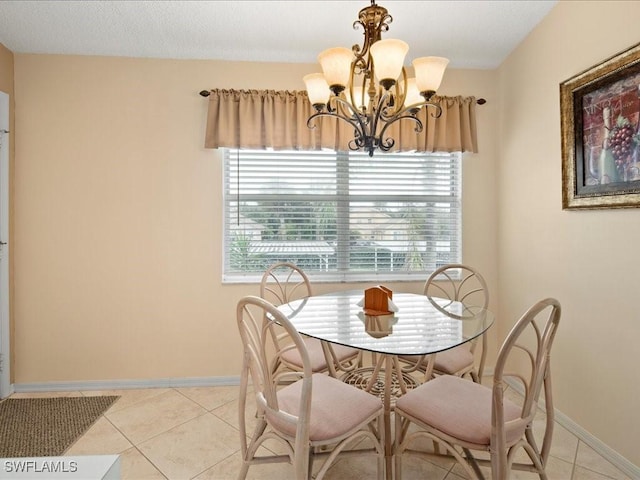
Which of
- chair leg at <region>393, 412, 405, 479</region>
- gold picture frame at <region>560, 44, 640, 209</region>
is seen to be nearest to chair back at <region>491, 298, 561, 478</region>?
chair leg at <region>393, 412, 405, 479</region>

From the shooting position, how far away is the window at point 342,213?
289 cm

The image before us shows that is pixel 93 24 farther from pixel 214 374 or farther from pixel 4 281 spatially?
pixel 214 374

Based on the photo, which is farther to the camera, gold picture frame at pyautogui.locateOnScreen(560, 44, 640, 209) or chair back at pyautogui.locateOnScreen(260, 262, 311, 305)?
chair back at pyautogui.locateOnScreen(260, 262, 311, 305)

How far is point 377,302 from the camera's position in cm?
191

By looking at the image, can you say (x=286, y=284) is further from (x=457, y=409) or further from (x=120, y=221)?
(x=457, y=409)

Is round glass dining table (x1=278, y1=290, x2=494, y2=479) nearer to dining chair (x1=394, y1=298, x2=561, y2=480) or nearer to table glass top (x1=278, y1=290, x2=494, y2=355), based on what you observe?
table glass top (x1=278, y1=290, x2=494, y2=355)

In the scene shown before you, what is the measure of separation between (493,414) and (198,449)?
1.57 m

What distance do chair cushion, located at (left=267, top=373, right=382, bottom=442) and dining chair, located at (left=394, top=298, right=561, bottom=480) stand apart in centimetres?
17

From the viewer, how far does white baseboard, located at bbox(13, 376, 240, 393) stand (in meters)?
2.71

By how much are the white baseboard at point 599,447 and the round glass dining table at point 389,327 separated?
0.94 metres

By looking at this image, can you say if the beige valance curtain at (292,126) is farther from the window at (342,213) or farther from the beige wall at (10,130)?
the beige wall at (10,130)

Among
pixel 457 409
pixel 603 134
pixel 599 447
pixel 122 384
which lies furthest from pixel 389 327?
pixel 122 384

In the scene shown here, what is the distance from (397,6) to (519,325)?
2.01 metres

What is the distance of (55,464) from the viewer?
0.81 meters
